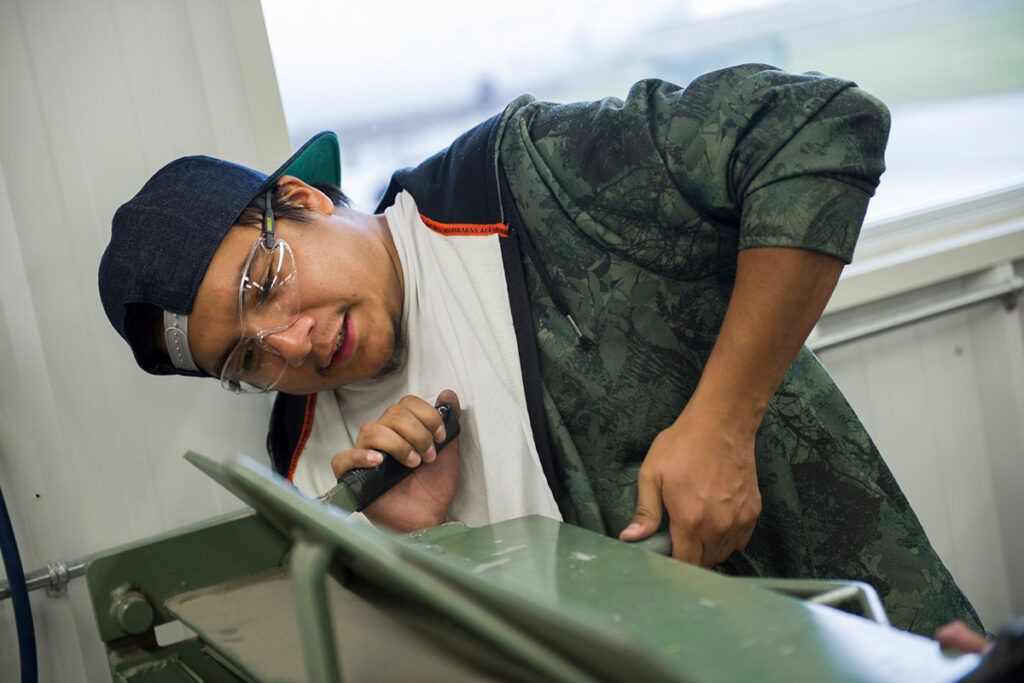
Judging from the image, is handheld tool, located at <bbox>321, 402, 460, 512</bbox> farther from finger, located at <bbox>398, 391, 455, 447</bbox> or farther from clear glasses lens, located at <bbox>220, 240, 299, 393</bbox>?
clear glasses lens, located at <bbox>220, 240, 299, 393</bbox>

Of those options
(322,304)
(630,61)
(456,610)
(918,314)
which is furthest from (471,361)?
(918,314)

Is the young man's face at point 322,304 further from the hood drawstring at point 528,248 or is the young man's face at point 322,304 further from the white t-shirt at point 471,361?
the hood drawstring at point 528,248

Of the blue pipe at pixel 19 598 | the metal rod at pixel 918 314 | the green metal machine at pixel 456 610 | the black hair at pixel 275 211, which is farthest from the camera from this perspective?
the metal rod at pixel 918 314

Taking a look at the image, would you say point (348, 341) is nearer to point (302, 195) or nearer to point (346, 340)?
point (346, 340)

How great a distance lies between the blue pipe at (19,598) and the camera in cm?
123

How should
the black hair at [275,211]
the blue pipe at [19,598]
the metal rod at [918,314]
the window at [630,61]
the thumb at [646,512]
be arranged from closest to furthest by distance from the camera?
1. the thumb at [646,512]
2. the black hair at [275,211]
3. the blue pipe at [19,598]
4. the window at [630,61]
5. the metal rod at [918,314]

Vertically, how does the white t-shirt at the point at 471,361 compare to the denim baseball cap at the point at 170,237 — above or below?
below

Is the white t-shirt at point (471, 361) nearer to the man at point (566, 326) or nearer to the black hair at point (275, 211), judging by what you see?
the man at point (566, 326)

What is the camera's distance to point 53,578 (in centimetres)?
132

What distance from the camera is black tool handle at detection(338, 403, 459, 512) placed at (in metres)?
1.02

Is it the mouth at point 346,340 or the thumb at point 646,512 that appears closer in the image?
the thumb at point 646,512

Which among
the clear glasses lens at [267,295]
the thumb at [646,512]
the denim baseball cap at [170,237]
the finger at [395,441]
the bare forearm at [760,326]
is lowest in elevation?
the thumb at [646,512]

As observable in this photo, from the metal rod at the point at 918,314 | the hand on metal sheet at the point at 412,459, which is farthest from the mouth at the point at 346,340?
the metal rod at the point at 918,314

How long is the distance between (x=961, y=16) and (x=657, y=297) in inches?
67.5
